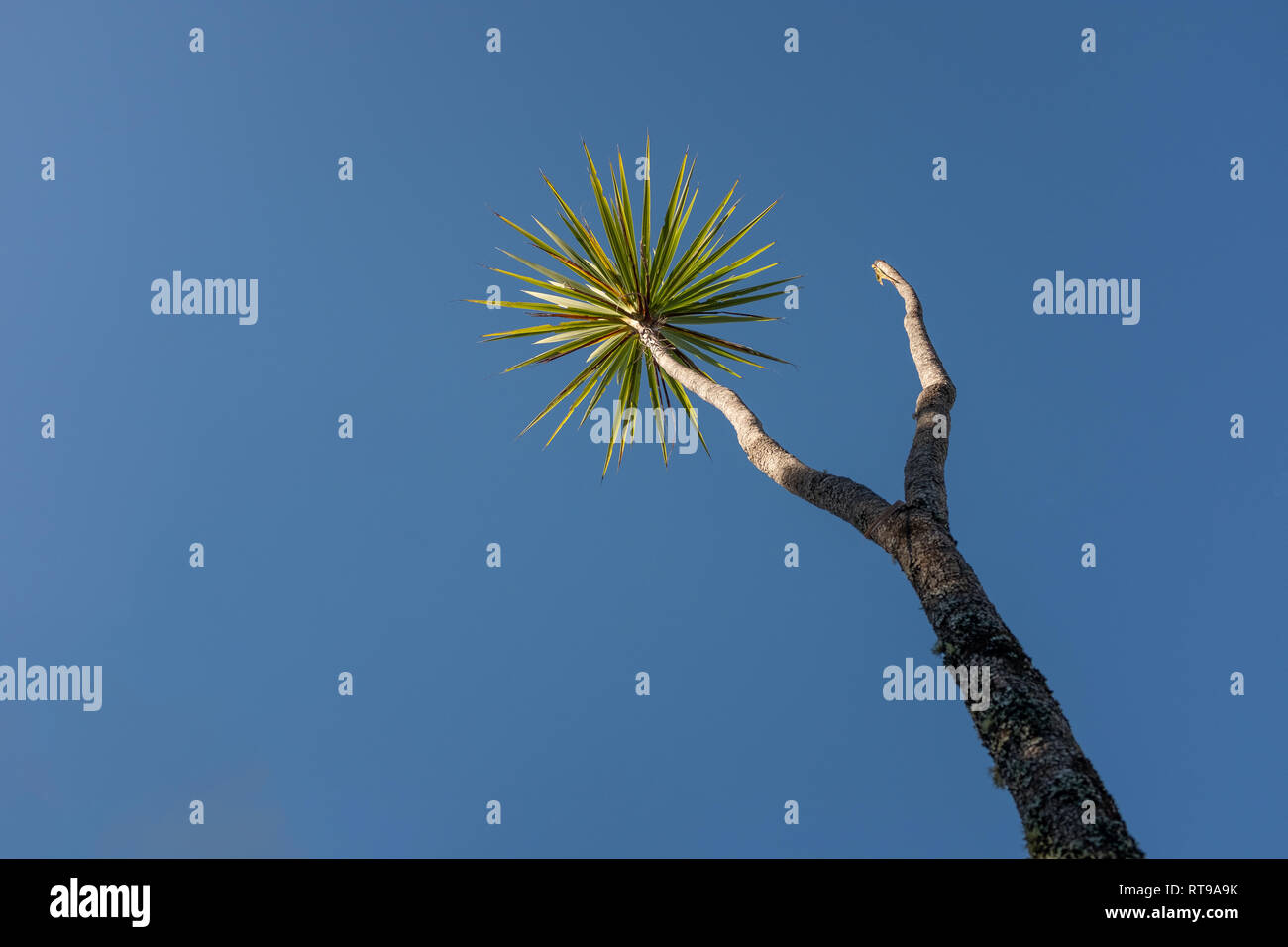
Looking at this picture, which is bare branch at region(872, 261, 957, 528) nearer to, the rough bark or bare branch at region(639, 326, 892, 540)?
the rough bark

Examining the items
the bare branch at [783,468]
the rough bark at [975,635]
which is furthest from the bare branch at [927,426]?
the bare branch at [783,468]

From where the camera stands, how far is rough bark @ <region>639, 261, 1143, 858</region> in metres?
1.60

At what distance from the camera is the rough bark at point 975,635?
1600mm

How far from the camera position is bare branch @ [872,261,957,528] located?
2.55 m

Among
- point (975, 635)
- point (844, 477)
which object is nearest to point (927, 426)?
point (844, 477)

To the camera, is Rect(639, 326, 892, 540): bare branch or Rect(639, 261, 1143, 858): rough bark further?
Rect(639, 326, 892, 540): bare branch

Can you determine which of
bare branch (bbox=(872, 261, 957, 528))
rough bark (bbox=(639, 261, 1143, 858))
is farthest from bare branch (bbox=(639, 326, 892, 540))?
bare branch (bbox=(872, 261, 957, 528))
